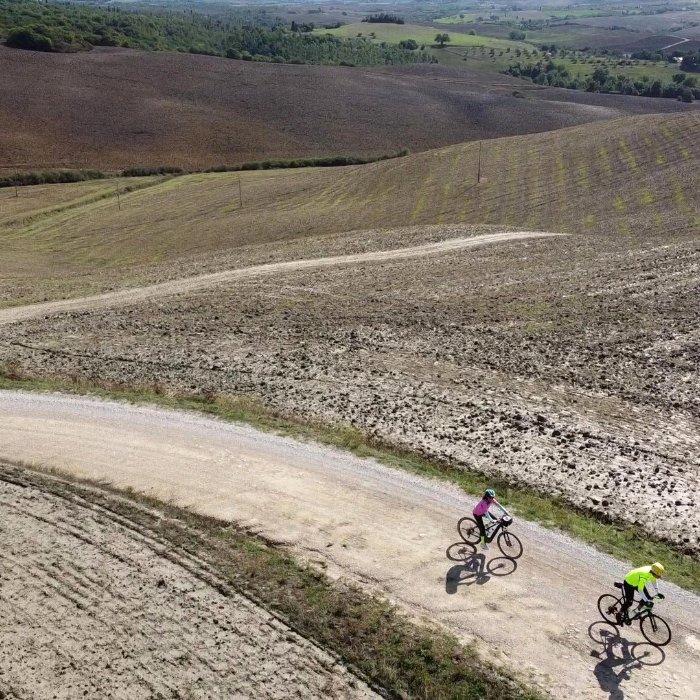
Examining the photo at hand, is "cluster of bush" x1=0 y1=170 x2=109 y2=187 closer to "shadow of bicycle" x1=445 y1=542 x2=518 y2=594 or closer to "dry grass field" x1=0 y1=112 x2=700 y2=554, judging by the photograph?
"dry grass field" x1=0 y1=112 x2=700 y2=554

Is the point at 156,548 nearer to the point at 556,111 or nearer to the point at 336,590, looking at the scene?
the point at 336,590

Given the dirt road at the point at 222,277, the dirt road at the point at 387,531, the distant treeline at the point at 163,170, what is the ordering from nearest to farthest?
1. the dirt road at the point at 387,531
2. the dirt road at the point at 222,277
3. the distant treeline at the point at 163,170

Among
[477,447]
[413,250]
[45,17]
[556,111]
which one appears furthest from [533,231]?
[45,17]

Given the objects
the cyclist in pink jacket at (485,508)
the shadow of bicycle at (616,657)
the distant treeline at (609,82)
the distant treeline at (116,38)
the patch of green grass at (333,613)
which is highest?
the distant treeline at (116,38)

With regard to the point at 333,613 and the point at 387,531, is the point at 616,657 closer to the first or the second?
the point at 333,613

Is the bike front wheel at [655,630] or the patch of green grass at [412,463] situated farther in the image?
the patch of green grass at [412,463]

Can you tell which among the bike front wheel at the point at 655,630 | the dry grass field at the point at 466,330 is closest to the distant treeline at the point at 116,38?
the dry grass field at the point at 466,330

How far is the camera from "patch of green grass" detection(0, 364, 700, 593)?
696 inches

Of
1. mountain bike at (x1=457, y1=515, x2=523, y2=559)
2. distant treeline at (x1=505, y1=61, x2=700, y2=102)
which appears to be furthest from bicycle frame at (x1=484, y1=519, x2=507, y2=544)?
distant treeline at (x1=505, y1=61, x2=700, y2=102)

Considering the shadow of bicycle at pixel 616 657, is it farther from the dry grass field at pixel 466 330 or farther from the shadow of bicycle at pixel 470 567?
the dry grass field at pixel 466 330

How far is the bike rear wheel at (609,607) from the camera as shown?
15109 mm

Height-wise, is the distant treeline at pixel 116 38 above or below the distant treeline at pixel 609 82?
above

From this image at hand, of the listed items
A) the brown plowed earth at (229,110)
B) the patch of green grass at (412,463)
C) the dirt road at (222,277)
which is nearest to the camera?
the patch of green grass at (412,463)

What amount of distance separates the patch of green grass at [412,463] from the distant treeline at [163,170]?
2795 inches
